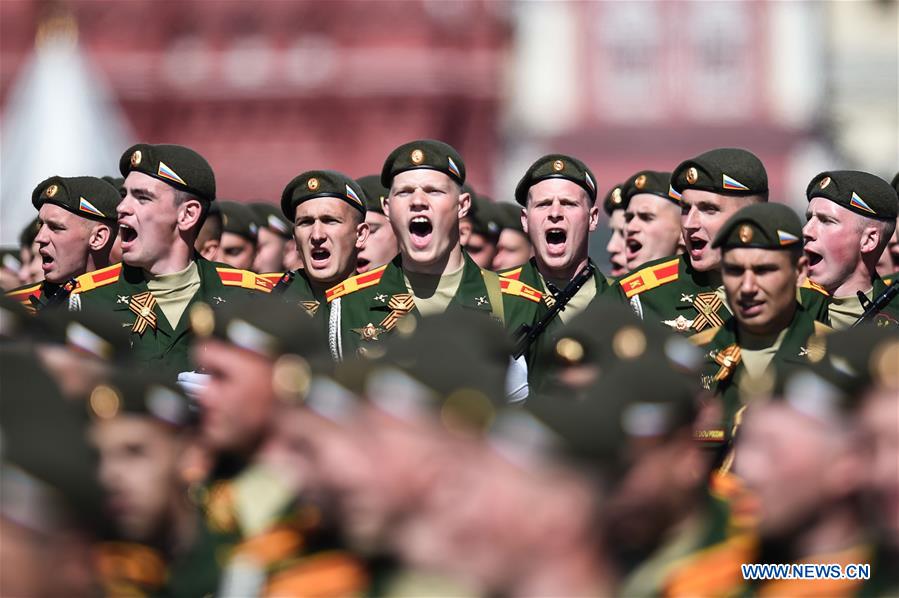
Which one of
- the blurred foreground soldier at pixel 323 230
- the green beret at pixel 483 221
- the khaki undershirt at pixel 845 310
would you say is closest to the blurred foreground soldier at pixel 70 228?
the blurred foreground soldier at pixel 323 230

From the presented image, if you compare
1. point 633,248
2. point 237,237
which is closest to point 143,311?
point 237,237

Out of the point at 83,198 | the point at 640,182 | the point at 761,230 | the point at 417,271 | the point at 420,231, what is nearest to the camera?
the point at 761,230

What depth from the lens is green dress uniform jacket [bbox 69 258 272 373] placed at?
9359 millimetres

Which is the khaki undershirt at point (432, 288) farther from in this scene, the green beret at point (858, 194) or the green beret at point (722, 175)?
the green beret at point (858, 194)

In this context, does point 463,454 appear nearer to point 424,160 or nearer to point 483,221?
point 424,160

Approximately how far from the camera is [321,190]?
10.0 m

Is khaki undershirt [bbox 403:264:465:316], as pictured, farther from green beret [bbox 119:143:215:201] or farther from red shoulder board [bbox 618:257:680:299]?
green beret [bbox 119:143:215:201]

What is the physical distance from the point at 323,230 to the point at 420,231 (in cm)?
85

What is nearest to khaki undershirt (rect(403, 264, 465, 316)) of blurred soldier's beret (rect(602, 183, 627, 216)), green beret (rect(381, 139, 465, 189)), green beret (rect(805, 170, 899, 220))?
green beret (rect(381, 139, 465, 189))

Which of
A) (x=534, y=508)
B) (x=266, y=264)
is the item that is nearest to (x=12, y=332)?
(x=534, y=508)

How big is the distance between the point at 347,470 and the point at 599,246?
7.64m

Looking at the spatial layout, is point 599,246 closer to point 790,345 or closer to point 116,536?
point 790,345

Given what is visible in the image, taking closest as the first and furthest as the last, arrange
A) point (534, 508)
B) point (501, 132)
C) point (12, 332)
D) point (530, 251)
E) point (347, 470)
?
point (534, 508) → point (347, 470) → point (12, 332) → point (530, 251) → point (501, 132)

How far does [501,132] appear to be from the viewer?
4616 centimetres
